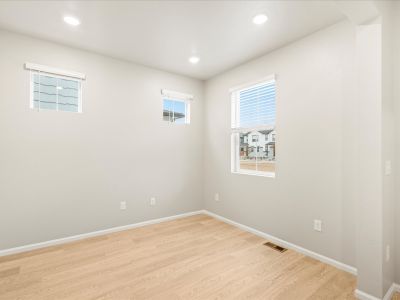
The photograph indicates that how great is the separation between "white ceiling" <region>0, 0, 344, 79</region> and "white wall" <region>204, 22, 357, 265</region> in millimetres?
305

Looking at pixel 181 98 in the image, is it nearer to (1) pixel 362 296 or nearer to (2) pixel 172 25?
(2) pixel 172 25

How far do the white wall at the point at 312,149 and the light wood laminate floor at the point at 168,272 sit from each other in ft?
1.08

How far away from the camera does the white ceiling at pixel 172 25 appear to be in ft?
6.95

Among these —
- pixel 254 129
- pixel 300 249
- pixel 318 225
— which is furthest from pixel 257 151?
pixel 300 249

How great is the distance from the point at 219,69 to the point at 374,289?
3463 mm

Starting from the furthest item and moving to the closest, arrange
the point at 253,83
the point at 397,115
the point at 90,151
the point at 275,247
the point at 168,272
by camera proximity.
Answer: the point at 253,83, the point at 90,151, the point at 275,247, the point at 168,272, the point at 397,115

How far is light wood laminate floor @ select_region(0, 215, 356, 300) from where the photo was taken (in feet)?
6.24

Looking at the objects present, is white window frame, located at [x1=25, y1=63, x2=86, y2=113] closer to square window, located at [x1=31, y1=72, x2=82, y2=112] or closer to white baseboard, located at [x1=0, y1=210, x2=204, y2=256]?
square window, located at [x1=31, y1=72, x2=82, y2=112]

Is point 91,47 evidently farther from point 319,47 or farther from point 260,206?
point 260,206

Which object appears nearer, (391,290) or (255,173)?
(391,290)

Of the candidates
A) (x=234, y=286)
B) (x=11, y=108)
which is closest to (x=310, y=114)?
(x=234, y=286)

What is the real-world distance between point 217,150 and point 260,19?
89.3 inches

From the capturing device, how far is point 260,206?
3188 mm

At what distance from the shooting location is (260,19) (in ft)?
7.58
